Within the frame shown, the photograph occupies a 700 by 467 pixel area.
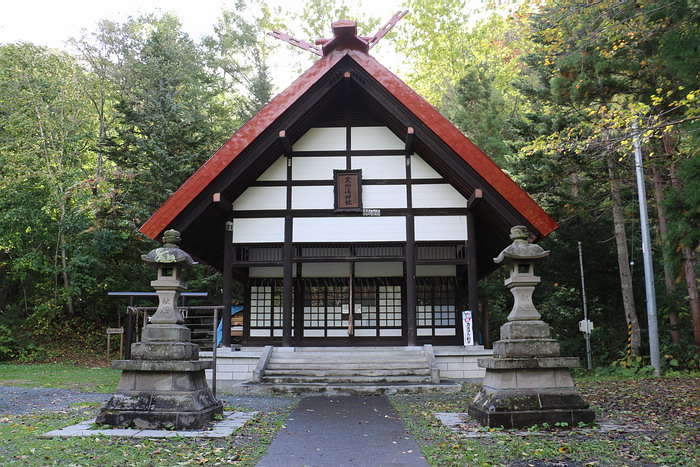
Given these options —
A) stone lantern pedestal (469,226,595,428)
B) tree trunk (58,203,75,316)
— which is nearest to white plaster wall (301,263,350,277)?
stone lantern pedestal (469,226,595,428)

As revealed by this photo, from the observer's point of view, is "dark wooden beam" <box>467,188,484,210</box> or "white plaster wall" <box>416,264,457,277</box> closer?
"dark wooden beam" <box>467,188,484,210</box>

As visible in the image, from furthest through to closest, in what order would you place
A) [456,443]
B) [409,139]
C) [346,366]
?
[409,139], [346,366], [456,443]

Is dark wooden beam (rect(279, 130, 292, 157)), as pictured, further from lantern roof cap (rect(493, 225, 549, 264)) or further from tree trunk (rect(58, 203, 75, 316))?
tree trunk (rect(58, 203, 75, 316))

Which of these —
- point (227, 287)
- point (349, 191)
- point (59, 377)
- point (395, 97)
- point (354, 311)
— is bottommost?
point (59, 377)

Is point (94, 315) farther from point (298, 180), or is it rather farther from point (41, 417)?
point (41, 417)

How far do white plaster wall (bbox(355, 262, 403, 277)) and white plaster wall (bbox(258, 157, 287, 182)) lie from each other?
351 centimetres

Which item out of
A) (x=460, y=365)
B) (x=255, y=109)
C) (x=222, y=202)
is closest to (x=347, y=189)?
(x=222, y=202)

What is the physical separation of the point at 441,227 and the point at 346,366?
437 cm

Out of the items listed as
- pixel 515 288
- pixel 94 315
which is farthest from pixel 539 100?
pixel 94 315

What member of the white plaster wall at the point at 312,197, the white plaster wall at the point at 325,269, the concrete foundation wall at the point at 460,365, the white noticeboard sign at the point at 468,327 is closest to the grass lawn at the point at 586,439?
the concrete foundation wall at the point at 460,365

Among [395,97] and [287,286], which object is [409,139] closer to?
[395,97]

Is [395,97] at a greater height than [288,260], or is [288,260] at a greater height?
[395,97]

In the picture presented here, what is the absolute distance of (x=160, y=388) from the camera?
7023mm

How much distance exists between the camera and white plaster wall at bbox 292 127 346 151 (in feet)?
46.4
